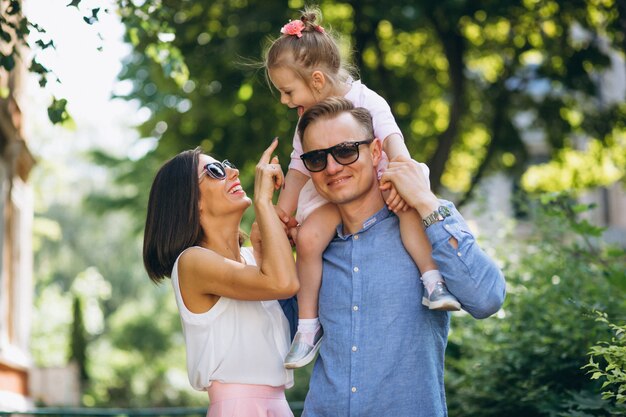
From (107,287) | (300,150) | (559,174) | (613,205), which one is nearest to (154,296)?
(107,287)

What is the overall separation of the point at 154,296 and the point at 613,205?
728 inches

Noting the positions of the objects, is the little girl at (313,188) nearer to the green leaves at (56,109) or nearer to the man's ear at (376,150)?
the man's ear at (376,150)

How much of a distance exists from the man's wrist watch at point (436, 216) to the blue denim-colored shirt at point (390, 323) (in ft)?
0.08

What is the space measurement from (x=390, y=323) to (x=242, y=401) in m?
0.69

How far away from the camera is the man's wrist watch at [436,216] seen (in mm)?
3590

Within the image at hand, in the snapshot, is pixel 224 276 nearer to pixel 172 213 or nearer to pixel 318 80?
pixel 172 213

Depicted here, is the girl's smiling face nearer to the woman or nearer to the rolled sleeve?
the woman

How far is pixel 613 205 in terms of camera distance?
3066cm

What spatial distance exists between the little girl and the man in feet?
0.18

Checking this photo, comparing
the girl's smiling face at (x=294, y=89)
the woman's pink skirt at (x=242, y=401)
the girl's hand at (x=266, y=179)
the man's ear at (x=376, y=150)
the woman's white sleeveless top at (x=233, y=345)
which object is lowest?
the woman's pink skirt at (x=242, y=401)

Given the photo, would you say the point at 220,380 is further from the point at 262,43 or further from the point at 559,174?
the point at 559,174

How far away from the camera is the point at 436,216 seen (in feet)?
11.8

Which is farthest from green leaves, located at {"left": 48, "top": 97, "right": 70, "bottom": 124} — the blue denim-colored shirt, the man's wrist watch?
the man's wrist watch

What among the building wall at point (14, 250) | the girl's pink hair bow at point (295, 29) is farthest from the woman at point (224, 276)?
the building wall at point (14, 250)
